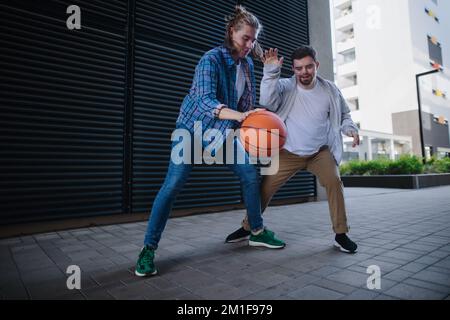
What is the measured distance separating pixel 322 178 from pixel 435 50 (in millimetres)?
35329

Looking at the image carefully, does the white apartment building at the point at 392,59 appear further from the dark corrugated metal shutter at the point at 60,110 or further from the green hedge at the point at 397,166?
the dark corrugated metal shutter at the point at 60,110

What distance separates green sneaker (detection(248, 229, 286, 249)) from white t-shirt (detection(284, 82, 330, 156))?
934 mm

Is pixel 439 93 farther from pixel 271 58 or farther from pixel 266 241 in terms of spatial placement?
pixel 266 241

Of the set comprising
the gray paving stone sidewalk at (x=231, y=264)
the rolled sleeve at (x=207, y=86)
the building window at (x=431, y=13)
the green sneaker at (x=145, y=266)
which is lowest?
the gray paving stone sidewalk at (x=231, y=264)

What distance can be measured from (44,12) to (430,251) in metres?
5.64

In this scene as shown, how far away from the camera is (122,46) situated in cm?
481

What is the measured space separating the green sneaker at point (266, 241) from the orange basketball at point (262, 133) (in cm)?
94

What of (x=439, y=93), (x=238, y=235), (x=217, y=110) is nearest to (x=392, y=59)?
(x=439, y=93)

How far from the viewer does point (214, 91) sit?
2367mm

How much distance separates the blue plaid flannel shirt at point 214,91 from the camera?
234cm

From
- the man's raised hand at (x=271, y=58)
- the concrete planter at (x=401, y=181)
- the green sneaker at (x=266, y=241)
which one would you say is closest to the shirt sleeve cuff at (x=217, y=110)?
the man's raised hand at (x=271, y=58)

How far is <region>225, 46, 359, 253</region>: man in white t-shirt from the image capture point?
2930 mm
